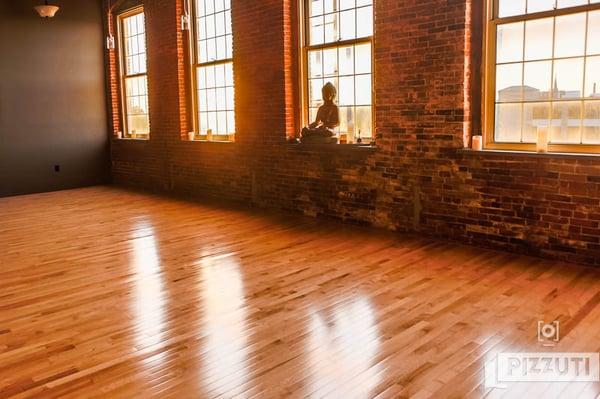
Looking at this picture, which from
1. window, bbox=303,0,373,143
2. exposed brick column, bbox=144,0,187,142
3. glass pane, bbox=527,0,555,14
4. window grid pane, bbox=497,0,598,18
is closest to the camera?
window grid pane, bbox=497,0,598,18

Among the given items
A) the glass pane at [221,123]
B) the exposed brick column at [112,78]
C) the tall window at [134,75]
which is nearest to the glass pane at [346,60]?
the glass pane at [221,123]

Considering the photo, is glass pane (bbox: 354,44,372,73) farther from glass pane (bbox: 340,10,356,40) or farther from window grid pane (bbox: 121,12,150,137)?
window grid pane (bbox: 121,12,150,137)

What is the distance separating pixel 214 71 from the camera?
26.0 ft

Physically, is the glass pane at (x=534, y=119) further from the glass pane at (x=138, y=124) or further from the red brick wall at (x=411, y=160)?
the glass pane at (x=138, y=124)

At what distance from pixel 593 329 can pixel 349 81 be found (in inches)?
147

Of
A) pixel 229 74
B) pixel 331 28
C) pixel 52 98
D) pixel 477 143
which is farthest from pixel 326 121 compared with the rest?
pixel 52 98

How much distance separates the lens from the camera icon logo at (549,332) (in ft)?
9.65

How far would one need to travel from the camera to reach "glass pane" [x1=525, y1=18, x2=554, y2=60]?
4.47 metres

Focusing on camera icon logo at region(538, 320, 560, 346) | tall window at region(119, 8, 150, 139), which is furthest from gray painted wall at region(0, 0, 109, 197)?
camera icon logo at region(538, 320, 560, 346)

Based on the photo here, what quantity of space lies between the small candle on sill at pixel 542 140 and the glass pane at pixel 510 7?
100cm

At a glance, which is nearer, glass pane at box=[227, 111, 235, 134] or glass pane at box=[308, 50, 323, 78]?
glass pane at box=[308, 50, 323, 78]

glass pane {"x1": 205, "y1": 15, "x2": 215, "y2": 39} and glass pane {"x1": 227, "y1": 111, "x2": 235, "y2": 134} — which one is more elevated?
glass pane {"x1": 205, "y1": 15, "x2": 215, "y2": 39}

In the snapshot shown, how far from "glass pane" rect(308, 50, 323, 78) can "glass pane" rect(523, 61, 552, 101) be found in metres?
2.41
